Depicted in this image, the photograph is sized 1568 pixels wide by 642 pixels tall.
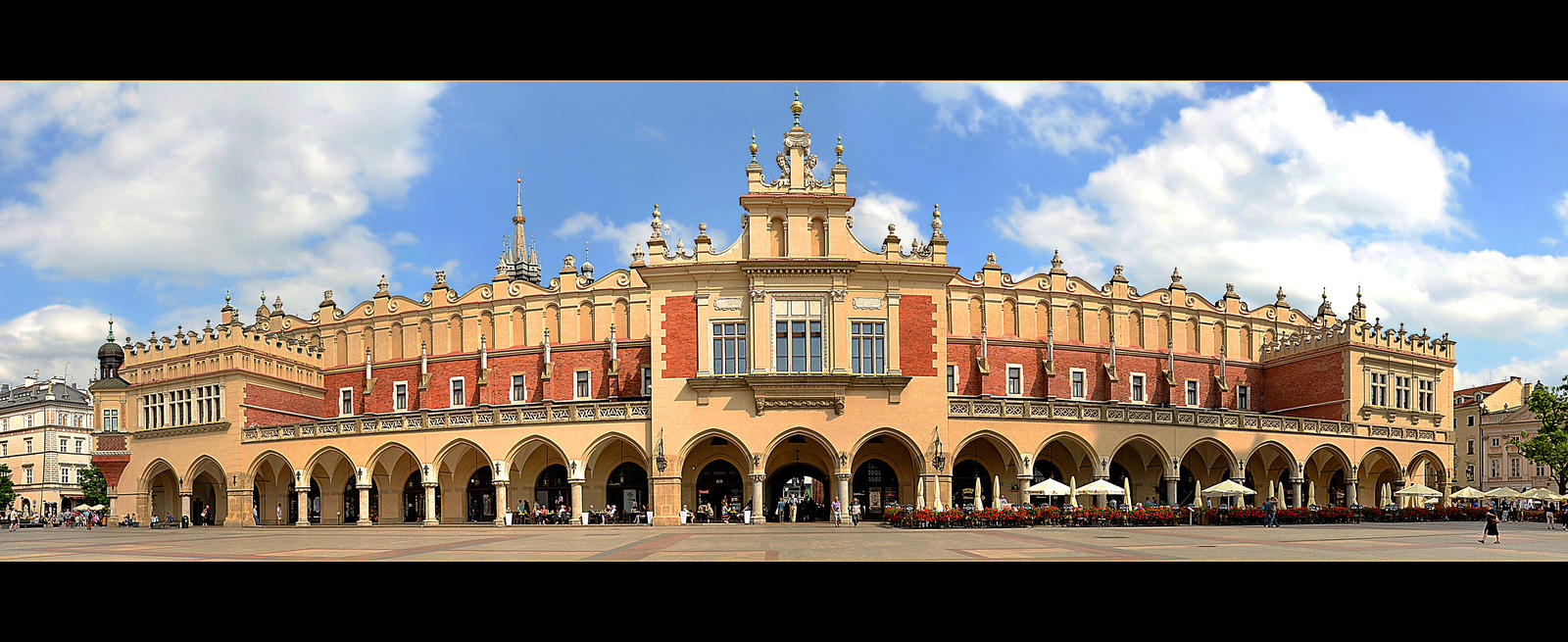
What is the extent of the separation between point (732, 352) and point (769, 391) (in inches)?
94.7

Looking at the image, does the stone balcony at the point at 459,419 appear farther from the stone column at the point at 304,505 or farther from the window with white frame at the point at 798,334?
the window with white frame at the point at 798,334

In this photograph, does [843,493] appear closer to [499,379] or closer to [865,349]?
[865,349]

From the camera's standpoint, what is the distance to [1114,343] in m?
61.8

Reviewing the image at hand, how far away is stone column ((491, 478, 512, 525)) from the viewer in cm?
4966

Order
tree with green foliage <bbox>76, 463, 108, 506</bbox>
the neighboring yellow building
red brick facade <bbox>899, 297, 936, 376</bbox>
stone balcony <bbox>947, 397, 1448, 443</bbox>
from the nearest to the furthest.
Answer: red brick facade <bbox>899, 297, 936, 376</bbox> → stone balcony <bbox>947, 397, 1448, 443</bbox> → tree with green foliage <bbox>76, 463, 108, 506</bbox> → the neighboring yellow building

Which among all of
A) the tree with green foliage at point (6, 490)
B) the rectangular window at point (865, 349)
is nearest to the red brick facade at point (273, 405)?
the rectangular window at point (865, 349)

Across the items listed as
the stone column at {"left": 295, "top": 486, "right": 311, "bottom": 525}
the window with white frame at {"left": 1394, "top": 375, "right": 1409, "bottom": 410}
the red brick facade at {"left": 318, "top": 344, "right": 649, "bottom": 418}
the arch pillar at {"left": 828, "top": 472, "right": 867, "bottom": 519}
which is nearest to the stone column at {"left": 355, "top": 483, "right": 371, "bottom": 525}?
the stone column at {"left": 295, "top": 486, "right": 311, "bottom": 525}

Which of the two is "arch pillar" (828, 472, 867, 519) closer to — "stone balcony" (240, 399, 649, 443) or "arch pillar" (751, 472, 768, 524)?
"arch pillar" (751, 472, 768, 524)

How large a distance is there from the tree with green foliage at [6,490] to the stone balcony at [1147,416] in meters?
78.8

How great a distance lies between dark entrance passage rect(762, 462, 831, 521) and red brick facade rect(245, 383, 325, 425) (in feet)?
79.1
